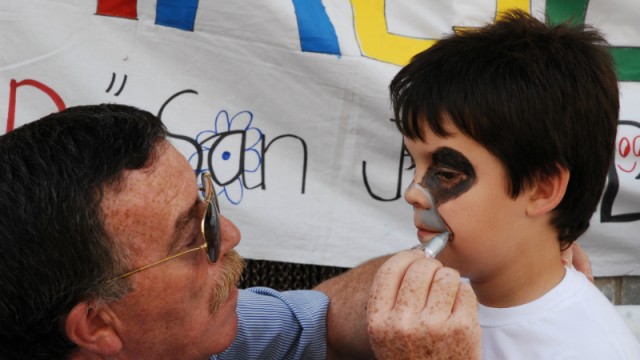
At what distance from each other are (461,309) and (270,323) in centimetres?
67

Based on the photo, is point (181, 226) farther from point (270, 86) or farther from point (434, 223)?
point (270, 86)

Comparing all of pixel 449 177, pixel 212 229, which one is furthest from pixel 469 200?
pixel 212 229

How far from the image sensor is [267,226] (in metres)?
2.52

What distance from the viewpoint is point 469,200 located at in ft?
4.88

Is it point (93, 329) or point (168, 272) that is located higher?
point (168, 272)

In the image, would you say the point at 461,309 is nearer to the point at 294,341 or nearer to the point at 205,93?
the point at 294,341

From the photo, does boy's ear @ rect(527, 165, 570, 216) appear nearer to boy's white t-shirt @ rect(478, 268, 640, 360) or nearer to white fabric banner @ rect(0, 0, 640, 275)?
boy's white t-shirt @ rect(478, 268, 640, 360)

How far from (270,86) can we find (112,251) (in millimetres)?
1171

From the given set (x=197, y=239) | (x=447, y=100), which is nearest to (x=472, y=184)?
(x=447, y=100)

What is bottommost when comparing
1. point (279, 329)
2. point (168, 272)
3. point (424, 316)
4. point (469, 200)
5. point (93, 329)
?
point (279, 329)

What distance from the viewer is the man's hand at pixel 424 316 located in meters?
1.25

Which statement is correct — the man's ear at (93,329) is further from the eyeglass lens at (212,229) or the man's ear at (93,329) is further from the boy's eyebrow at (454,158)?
the boy's eyebrow at (454,158)

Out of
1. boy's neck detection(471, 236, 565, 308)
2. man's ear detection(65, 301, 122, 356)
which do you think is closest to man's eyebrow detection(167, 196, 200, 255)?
man's ear detection(65, 301, 122, 356)

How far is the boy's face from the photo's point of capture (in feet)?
4.82
